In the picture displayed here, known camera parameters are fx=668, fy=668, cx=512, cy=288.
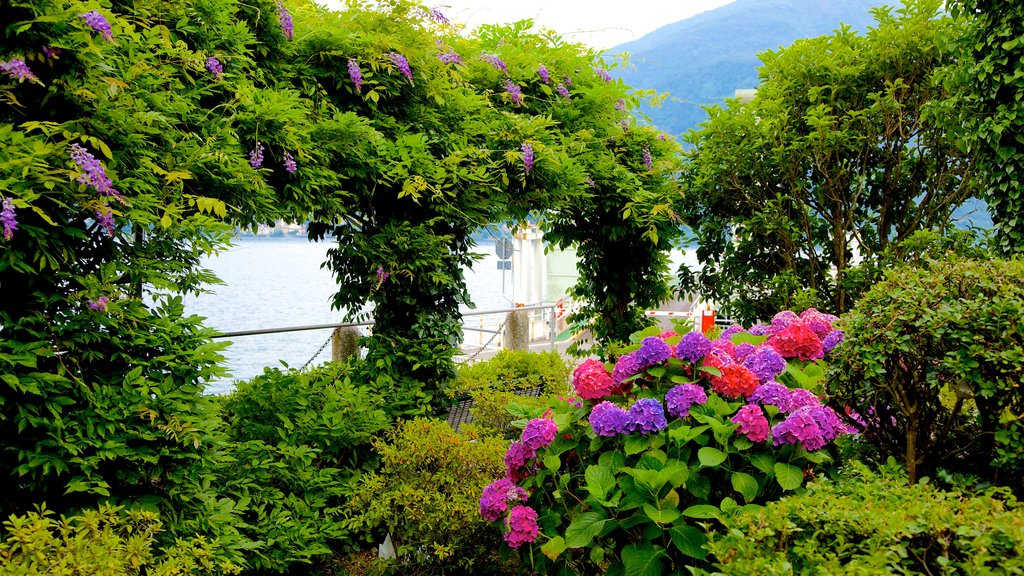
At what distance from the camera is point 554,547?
2678 mm

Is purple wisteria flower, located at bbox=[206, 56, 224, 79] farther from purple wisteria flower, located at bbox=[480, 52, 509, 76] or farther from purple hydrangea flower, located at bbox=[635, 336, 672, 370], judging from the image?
purple hydrangea flower, located at bbox=[635, 336, 672, 370]

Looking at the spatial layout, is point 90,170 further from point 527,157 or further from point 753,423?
point 527,157

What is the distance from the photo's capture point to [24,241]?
99.0 inches

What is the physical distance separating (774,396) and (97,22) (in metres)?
2.97

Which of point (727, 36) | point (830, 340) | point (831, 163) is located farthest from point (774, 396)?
point (727, 36)

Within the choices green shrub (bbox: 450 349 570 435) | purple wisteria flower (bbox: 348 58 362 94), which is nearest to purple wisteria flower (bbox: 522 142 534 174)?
purple wisteria flower (bbox: 348 58 362 94)

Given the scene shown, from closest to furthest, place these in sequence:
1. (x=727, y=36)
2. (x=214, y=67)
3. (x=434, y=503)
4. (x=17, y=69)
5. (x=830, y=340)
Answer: (x=17, y=69) → (x=830, y=340) → (x=214, y=67) → (x=434, y=503) → (x=727, y=36)

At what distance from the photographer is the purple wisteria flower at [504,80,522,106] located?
208 inches

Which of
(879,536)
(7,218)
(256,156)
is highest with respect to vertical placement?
(256,156)

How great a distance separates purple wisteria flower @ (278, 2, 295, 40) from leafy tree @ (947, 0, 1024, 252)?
396 centimetres

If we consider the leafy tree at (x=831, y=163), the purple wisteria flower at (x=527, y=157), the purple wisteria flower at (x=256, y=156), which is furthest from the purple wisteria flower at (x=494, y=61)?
the purple wisteria flower at (x=256, y=156)

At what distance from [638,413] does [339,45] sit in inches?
118

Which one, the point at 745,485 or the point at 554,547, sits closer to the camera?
the point at 745,485

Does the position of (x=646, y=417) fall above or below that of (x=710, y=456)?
above
